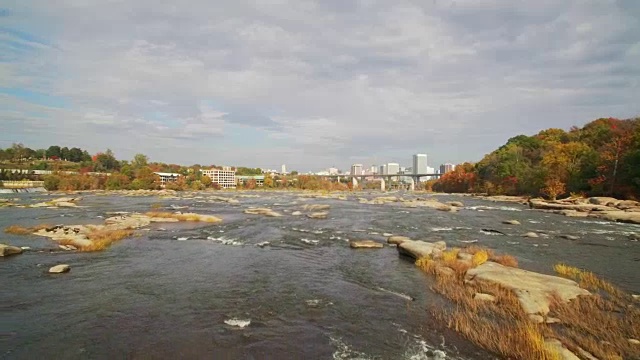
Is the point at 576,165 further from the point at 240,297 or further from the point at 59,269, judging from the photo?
the point at 59,269

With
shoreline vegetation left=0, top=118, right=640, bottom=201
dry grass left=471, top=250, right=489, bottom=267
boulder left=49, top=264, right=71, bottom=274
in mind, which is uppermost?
shoreline vegetation left=0, top=118, right=640, bottom=201

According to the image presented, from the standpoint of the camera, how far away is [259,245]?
24375mm

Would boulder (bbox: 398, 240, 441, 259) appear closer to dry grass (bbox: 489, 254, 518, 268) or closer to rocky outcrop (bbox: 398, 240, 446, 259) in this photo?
rocky outcrop (bbox: 398, 240, 446, 259)

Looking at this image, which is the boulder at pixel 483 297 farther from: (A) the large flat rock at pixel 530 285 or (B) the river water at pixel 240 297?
(B) the river water at pixel 240 297

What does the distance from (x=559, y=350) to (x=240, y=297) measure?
1035cm

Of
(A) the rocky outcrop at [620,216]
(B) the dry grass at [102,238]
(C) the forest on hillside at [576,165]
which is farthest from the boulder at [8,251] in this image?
(C) the forest on hillside at [576,165]

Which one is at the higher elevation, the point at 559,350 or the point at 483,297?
the point at 559,350

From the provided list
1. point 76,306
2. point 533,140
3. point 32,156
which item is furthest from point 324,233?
point 32,156

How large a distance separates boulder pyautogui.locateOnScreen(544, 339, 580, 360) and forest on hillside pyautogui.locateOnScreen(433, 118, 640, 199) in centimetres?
5310

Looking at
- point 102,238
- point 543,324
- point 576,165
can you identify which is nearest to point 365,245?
point 543,324

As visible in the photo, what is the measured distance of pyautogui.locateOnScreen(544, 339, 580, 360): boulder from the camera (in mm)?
7953

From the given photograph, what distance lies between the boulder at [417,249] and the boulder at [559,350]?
407 inches

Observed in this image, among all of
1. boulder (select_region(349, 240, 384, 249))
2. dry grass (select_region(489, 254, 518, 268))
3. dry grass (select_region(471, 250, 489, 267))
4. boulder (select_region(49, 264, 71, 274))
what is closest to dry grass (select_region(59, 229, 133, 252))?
boulder (select_region(49, 264, 71, 274))

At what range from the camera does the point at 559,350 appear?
27.1 ft
